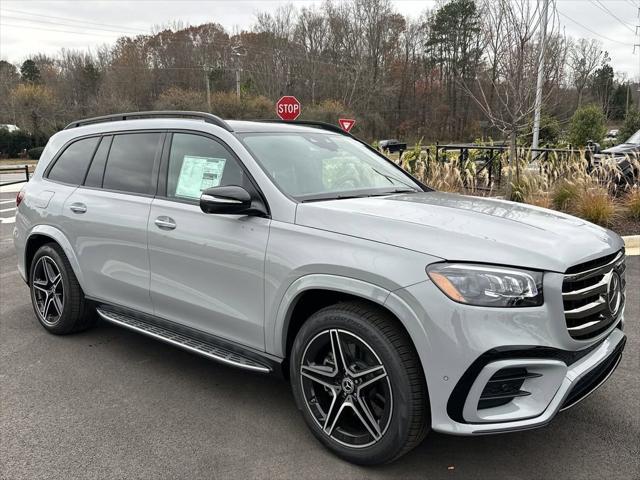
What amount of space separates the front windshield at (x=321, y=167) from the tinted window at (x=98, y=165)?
149 centimetres

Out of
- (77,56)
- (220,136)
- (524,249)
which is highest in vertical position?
(77,56)

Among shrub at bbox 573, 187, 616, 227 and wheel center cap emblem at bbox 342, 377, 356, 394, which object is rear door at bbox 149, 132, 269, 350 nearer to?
wheel center cap emblem at bbox 342, 377, 356, 394

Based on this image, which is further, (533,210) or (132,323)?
(132,323)

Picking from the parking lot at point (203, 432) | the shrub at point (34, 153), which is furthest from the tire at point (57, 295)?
the shrub at point (34, 153)

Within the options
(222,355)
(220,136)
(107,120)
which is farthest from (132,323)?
(107,120)

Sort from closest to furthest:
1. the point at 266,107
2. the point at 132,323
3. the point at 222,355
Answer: the point at 222,355
the point at 132,323
the point at 266,107

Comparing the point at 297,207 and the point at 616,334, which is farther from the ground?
the point at 297,207

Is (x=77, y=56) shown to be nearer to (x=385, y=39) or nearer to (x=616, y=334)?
(x=385, y=39)

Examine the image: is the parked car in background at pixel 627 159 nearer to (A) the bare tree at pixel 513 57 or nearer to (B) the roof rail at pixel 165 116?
(A) the bare tree at pixel 513 57

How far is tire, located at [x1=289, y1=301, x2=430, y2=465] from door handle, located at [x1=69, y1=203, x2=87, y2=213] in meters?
2.30

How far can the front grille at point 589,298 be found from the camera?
2461 mm

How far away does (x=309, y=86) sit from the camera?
56.7 m

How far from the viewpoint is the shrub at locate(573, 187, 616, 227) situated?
26.9ft

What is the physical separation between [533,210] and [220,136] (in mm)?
1997
